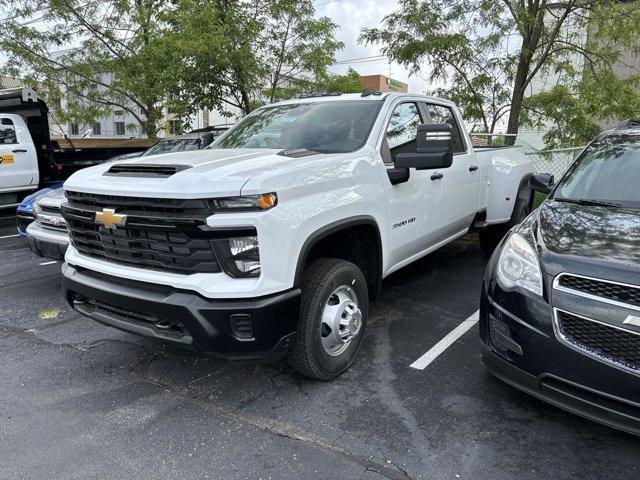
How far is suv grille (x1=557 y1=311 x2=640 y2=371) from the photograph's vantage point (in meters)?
2.37

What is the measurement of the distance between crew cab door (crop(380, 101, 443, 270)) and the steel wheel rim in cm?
70

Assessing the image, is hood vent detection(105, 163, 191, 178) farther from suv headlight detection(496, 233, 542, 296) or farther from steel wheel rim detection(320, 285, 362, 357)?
suv headlight detection(496, 233, 542, 296)

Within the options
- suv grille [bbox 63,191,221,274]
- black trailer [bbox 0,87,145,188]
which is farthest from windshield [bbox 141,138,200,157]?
suv grille [bbox 63,191,221,274]

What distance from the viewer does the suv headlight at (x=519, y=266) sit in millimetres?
2740

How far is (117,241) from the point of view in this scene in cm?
314

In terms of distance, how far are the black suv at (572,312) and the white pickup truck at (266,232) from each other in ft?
3.19

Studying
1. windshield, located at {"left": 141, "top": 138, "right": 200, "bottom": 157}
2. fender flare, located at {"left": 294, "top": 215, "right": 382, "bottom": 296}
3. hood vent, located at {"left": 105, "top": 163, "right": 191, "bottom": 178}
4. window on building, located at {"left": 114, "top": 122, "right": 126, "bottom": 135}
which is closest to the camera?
fender flare, located at {"left": 294, "top": 215, "right": 382, "bottom": 296}

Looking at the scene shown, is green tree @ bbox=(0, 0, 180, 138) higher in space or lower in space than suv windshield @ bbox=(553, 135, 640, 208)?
higher

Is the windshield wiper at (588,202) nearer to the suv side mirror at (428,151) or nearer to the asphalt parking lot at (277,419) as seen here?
the suv side mirror at (428,151)

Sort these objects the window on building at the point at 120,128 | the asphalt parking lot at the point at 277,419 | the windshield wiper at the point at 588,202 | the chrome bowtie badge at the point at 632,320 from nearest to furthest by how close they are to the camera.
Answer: the chrome bowtie badge at the point at 632,320 → the asphalt parking lot at the point at 277,419 → the windshield wiper at the point at 588,202 → the window on building at the point at 120,128

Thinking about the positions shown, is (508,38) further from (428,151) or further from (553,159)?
(428,151)

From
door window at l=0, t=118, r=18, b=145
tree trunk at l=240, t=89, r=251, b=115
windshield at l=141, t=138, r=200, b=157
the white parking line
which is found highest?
tree trunk at l=240, t=89, r=251, b=115

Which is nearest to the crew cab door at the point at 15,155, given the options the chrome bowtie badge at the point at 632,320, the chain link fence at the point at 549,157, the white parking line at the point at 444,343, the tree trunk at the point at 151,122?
the tree trunk at the point at 151,122

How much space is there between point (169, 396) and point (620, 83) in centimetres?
923
